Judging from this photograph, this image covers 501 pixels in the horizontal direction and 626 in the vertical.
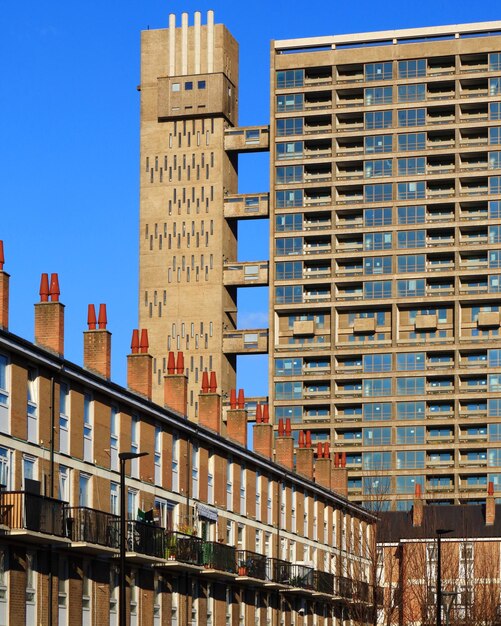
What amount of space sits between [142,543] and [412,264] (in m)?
101

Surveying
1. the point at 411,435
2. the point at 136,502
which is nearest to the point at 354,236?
the point at 411,435

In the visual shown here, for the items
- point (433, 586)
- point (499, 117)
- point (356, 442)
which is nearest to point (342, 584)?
point (433, 586)

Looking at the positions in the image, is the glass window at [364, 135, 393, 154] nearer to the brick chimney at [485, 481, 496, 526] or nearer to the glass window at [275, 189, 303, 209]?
the glass window at [275, 189, 303, 209]

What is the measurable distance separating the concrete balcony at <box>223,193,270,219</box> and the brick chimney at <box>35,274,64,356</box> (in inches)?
4109

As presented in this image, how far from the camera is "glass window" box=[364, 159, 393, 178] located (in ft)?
551

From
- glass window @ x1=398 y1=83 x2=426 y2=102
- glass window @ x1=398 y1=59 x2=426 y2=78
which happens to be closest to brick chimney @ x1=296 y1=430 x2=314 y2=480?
glass window @ x1=398 y1=83 x2=426 y2=102

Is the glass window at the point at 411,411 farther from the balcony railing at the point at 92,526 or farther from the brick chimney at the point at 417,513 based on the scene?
the balcony railing at the point at 92,526

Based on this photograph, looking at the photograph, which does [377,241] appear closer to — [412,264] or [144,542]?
[412,264]

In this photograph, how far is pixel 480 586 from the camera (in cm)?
11650

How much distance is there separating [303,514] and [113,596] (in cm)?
3632

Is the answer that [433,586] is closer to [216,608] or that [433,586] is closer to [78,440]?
[216,608]

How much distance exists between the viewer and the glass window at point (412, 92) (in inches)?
6629

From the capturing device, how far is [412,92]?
6649 inches

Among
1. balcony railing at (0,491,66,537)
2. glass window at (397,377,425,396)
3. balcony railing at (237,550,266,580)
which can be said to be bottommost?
balcony railing at (237,550,266,580)
